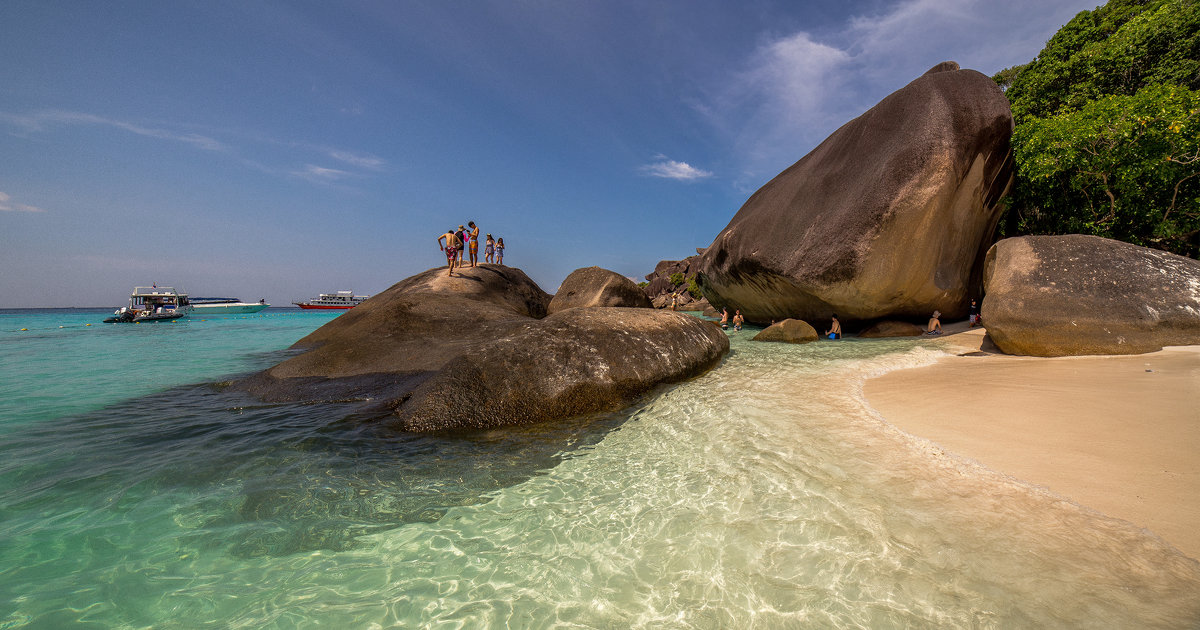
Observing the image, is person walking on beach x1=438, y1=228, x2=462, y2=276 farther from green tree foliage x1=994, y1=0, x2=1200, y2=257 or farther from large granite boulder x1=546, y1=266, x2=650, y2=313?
green tree foliage x1=994, y1=0, x2=1200, y2=257

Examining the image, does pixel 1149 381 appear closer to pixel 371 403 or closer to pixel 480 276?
pixel 371 403

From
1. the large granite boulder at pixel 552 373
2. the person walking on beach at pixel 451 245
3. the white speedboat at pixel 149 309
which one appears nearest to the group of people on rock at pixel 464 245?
the person walking on beach at pixel 451 245

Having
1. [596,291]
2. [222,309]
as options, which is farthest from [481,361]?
[222,309]

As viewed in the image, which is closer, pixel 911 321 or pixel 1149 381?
pixel 1149 381

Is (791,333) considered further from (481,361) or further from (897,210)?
(481,361)

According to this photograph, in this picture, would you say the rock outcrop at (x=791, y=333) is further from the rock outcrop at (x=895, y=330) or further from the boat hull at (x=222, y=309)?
the boat hull at (x=222, y=309)

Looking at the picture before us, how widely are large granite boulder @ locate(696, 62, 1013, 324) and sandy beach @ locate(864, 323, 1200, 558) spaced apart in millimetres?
4316

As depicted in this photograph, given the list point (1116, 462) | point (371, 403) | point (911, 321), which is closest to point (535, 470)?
point (371, 403)

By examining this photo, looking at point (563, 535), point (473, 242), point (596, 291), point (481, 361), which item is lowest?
point (563, 535)

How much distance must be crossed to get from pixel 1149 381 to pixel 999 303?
3.22 m

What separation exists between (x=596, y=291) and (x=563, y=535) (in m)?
9.98

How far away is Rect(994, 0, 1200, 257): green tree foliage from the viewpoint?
8586mm

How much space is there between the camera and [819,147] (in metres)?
12.6

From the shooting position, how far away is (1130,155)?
8969mm
